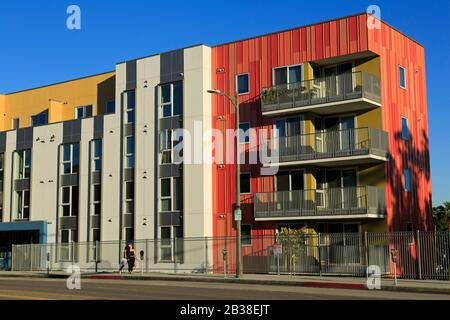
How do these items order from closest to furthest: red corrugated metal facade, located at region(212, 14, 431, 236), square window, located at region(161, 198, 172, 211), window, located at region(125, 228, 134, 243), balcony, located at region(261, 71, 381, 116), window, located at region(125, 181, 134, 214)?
balcony, located at region(261, 71, 381, 116) → red corrugated metal facade, located at region(212, 14, 431, 236) → square window, located at region(161, 198, 172, 211) → window, located at region(125, 228, 134, 243) → window, located at region(125, 181, 134, 214)

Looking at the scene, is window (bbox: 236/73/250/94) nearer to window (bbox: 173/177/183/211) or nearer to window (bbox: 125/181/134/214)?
window (bbox: 173/177/183/211)

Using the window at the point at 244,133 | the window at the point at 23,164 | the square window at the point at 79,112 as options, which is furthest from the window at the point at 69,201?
the window at the point at 244,133

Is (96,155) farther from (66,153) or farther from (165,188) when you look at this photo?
(165,188)

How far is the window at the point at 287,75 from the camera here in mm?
33719

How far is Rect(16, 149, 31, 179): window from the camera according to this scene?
148 ft

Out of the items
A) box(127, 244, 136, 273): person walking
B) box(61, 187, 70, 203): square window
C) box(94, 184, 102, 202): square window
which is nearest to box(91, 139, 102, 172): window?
box(94, 184, 102, 202): square window

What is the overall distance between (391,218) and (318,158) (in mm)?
4503

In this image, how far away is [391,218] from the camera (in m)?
31.7

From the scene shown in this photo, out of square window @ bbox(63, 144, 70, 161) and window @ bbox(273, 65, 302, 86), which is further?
square window @ bbox(63, 144, 70, 161)

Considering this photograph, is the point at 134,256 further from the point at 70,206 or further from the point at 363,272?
the point at 363,272

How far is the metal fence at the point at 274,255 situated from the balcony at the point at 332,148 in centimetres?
383

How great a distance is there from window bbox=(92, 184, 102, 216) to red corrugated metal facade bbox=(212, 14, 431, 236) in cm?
842

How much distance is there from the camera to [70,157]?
140ft

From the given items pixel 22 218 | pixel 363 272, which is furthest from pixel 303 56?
pixel 22 218
